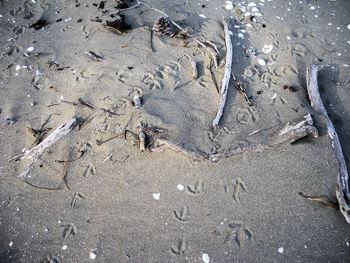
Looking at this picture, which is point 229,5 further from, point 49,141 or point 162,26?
point 49,141

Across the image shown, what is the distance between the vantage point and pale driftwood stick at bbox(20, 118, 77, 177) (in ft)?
9.91

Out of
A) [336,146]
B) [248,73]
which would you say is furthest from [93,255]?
[248,73]

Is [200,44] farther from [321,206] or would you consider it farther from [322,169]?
[321,206]

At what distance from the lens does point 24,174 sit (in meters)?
2.95

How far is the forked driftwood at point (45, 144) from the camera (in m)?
3.03

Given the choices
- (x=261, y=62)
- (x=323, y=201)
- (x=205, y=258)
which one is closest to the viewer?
(x=205, y=258)

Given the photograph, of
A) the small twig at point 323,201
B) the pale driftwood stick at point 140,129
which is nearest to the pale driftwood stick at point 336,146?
the small twig at point 323,201

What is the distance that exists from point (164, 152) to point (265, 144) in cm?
136

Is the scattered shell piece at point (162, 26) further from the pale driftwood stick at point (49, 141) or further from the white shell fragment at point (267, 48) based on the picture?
the pale driftwood stick at point (49, 141)

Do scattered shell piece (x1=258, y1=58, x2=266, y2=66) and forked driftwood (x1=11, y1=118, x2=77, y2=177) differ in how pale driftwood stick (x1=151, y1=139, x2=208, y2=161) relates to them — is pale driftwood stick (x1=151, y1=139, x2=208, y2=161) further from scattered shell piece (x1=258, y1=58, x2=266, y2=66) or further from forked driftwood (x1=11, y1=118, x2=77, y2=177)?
scattered shell piece (x1=258, y1=58, x2=266, y2=66)

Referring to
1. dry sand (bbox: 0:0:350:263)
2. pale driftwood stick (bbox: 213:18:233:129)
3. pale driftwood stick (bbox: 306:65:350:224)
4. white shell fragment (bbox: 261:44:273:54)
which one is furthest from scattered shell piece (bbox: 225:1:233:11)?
pale driftwood stick (bbox: 306:65:350:224)

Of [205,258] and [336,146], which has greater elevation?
[336,146]

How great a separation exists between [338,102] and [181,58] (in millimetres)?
2697

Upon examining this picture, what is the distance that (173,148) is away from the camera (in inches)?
114
